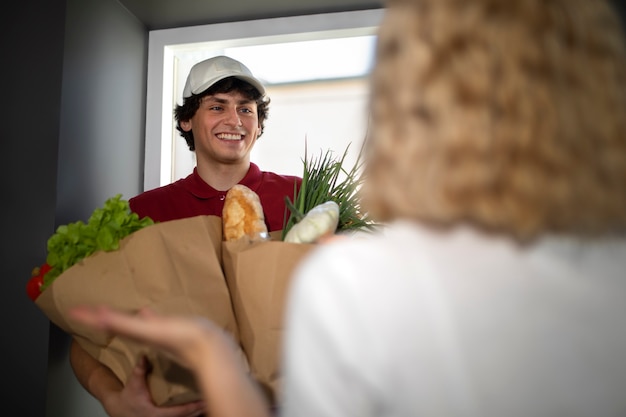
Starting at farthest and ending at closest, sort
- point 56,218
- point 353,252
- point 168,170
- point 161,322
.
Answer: point 168,170 → point 56,218 → point 161,322 → point 353,252

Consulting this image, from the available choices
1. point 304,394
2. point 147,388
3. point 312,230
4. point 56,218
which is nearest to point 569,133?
point 304,394

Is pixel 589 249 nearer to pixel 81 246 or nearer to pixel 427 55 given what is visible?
pixel 427 55

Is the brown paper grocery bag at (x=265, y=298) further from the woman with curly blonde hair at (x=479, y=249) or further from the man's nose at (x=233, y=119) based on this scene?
the man's nose at (x=233, y=119)

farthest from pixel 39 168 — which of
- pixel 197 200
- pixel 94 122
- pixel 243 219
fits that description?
pixel 243 219

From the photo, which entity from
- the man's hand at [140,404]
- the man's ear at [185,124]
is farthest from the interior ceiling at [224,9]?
the man's hand at [140,404]

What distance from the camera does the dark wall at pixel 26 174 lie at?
1700mm

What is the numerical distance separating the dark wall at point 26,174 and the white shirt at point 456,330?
1465 millimetres

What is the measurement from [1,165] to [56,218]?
0.25 meters

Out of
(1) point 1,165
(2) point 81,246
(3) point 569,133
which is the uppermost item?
(1) point 1,165

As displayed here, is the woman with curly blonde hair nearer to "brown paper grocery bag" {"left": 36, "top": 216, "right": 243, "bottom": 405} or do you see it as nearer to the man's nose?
"brown paper grocery bag" {"left": 36, "top": 216, "right": 243, "bottom": 405}

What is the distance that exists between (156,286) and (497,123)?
0.74 metres

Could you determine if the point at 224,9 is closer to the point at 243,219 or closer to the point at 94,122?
the point at 94,122

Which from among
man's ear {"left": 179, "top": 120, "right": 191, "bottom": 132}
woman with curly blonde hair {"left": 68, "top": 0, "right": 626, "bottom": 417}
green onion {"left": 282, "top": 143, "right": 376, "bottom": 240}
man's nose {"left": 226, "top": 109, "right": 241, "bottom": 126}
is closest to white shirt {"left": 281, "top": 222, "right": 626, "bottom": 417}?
woman with curly blonde hair {"left": 68, "top": 0, "right": 626, "bottom": 417}

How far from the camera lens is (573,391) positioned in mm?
501
